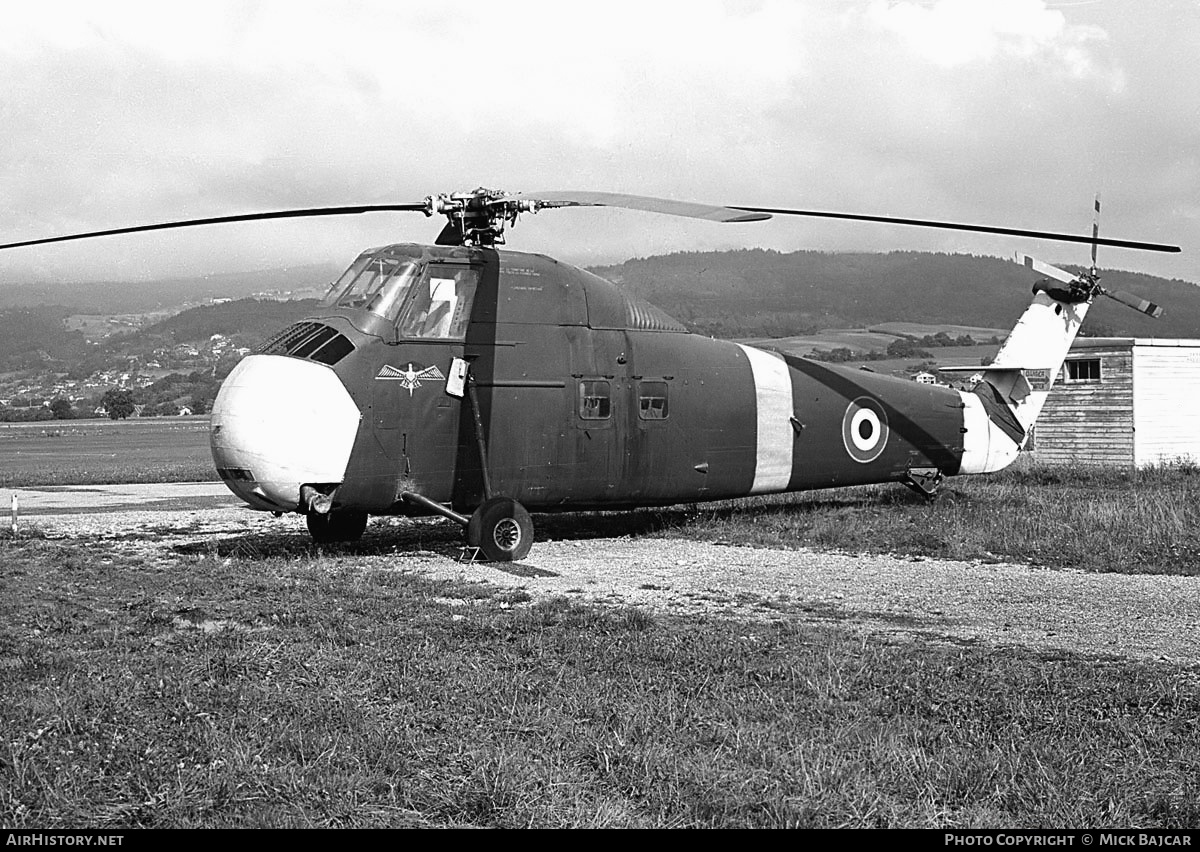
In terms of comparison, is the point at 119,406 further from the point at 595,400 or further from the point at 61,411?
the point at 595,400

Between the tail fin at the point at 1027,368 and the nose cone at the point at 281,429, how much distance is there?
10.9 metres

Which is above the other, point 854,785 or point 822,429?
point 822,429

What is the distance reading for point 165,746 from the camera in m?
5.56

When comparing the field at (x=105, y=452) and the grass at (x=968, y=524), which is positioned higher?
the grass at (x=968, y=524)

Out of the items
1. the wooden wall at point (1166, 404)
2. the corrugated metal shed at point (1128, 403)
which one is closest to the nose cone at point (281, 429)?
the corrugated metal shed at point (1128, 403)

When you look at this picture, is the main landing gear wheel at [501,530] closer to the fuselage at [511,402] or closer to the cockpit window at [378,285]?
the fuselage at [511,402]

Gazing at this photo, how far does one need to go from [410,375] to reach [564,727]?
8.27 meters

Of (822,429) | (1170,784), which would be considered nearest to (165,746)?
(1170,784)

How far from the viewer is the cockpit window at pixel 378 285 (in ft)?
45.7

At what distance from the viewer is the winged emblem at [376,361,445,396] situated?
537 inches

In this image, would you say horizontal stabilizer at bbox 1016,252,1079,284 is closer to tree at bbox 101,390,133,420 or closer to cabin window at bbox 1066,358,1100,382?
cabin window at bbox 1066,358,1100,382

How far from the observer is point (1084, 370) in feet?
103

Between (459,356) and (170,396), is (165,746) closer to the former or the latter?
(459,356)

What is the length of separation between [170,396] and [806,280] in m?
63.9
